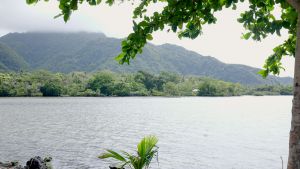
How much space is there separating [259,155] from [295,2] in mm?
35950

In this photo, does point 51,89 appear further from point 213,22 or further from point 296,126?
point 296,126

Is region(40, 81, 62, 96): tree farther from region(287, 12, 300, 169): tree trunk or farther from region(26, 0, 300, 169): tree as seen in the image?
region(287, 12, 300, 169): tree trunk

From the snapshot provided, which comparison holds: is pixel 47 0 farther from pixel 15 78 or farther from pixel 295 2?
pixel 15 78

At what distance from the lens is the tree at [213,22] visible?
19.5 feet

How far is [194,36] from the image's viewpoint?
8.57 metres

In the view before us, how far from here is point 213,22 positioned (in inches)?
324

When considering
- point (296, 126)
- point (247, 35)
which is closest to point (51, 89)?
point (247, 35)

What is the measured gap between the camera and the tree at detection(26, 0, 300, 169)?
593cm

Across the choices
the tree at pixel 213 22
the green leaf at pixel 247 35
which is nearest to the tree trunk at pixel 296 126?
the tree at pixel 213 22

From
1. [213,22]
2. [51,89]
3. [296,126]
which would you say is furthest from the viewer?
[51,89]

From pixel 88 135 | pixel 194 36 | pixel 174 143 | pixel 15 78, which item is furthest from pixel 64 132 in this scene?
pixel 15 78

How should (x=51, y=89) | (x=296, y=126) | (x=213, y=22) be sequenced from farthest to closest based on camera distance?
(x=51, y=89)
(x=213, y=22)
(x=296, y=126)

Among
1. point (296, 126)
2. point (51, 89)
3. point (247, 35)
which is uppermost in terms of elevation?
point (247, 35)

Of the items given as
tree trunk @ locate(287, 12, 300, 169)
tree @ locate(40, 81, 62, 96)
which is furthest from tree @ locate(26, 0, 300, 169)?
tree @ locate(40, 81, 62, 96)
